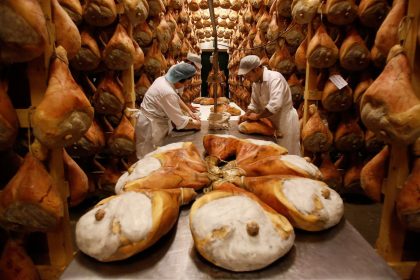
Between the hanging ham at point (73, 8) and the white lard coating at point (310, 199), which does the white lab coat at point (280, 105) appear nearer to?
the hanging ham at point (73, 8)

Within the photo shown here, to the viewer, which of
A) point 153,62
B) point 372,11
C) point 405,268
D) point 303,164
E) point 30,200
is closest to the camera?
point 303,164

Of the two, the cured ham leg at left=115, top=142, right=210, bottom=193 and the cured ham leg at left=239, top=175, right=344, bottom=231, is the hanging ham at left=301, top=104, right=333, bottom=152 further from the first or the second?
the cured ham leg at left=239, top=175, right=344, bottom=231

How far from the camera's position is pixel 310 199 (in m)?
1.45

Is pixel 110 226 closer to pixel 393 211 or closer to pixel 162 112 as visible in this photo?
pixel 393 211

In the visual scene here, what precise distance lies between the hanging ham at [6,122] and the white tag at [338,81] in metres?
3.41

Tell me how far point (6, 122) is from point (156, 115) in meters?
2.46

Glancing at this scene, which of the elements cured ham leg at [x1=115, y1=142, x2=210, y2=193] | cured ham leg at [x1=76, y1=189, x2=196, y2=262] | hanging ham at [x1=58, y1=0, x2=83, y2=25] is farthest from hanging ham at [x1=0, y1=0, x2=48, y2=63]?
hanging ham at [x1=58, y1=0, x2=83, y2=25]

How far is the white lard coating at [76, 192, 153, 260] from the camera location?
4.00 feet

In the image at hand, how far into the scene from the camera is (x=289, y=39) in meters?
5.23

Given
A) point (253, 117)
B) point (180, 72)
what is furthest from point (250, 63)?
point (180, 72)

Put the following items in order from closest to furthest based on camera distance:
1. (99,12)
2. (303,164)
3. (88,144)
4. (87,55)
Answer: (303,164), (99,12), (87,55), (88,144)

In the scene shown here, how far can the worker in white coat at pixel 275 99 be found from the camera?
420cm

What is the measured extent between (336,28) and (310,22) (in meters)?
0.34

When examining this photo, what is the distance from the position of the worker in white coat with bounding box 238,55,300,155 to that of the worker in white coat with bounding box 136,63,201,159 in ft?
2.40
